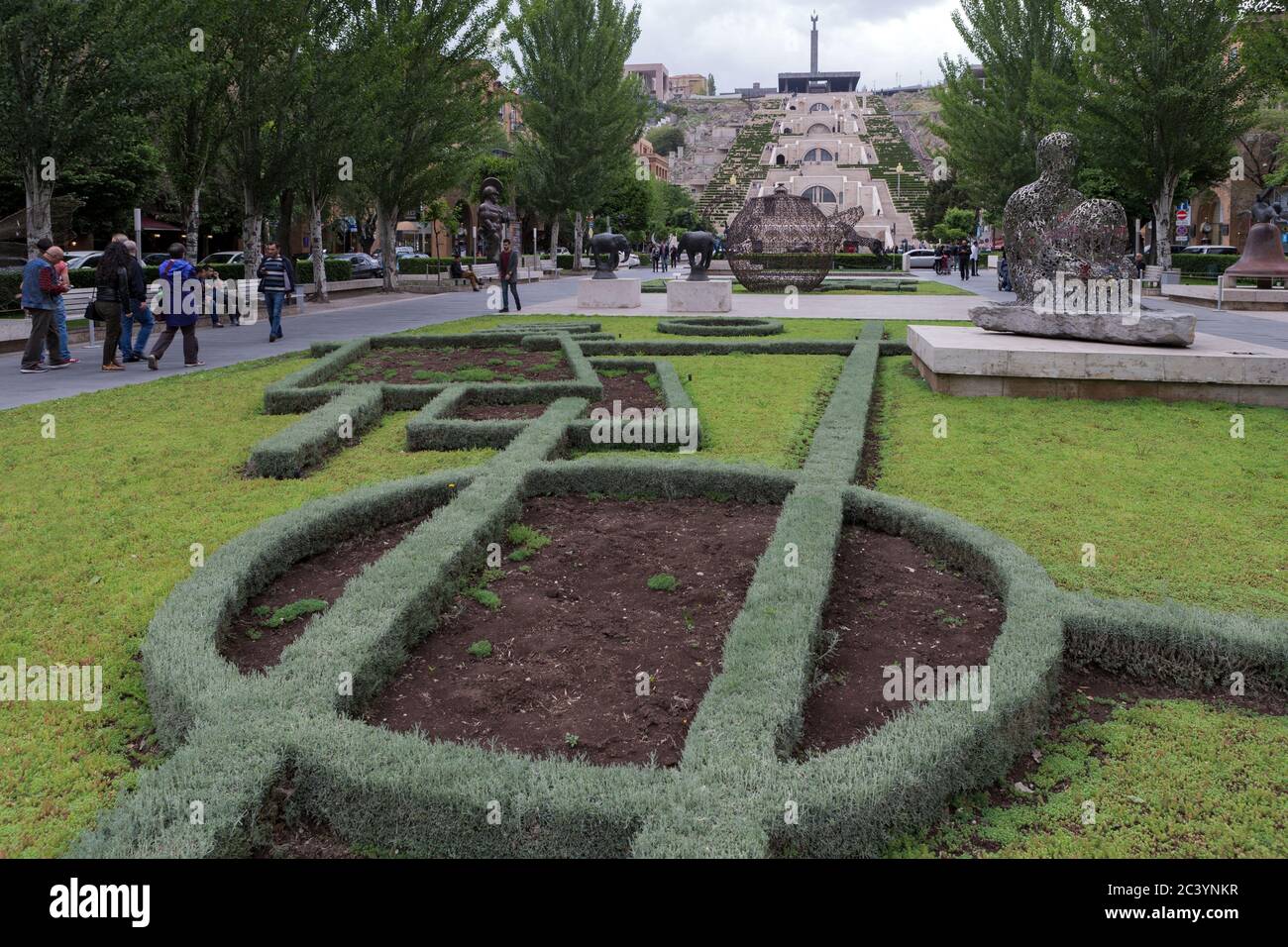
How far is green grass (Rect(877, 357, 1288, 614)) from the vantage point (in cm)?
542

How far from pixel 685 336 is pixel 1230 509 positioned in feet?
35.0

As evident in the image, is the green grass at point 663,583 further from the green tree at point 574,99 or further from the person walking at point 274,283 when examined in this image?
the green tree at point 574,99

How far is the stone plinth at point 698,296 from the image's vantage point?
21.5 metres

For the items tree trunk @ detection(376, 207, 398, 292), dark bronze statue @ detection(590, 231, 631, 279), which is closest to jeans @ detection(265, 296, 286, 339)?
dark bronze statue @ detection(590, 231, 631, 279)

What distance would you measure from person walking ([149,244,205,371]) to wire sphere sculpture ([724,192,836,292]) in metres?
16.8

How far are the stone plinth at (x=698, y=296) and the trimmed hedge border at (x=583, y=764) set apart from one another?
1637 centimetres

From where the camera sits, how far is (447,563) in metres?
4.99

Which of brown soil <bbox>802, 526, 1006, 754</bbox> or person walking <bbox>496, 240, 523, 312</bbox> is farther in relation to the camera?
person walking <bbox>496, 240, 523, 312</bbox>

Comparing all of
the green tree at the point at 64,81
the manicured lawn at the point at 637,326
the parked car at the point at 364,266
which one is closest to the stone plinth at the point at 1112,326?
the manicured lawn at the point at 637,326

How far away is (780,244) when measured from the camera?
28.7 m

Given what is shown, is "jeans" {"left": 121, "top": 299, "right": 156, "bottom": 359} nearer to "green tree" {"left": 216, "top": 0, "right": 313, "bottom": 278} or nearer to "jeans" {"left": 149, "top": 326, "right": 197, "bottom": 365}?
"jeans" {"left": 149, "top": 326, "right": 197, "bottom": 365}

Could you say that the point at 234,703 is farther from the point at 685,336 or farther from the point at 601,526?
the point at 685,336

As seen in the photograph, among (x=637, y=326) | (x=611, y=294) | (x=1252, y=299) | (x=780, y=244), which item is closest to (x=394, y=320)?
(x=611, y=294)
